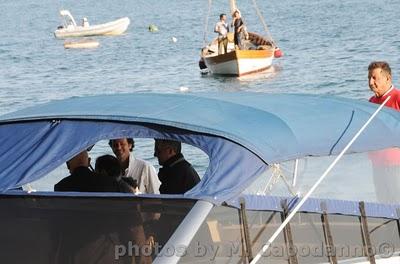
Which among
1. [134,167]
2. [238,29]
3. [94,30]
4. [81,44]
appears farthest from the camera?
[94,30]

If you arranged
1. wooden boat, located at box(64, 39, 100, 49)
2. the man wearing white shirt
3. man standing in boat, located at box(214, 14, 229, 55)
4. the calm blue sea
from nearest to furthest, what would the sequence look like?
the man wearing white shirt → the calm blue sea → man standing in boat, located at box(214, 14, 229, 55) → wooden boat, located at box(64, 39, 100, 49)

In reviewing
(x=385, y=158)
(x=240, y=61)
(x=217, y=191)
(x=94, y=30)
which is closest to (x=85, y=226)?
(x=217, y=191)

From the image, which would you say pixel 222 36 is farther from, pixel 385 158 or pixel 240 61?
pixel 385 158

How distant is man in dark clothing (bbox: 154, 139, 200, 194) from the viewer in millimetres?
5836

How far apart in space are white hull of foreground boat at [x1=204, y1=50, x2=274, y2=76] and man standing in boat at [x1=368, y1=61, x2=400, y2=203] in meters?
24.8

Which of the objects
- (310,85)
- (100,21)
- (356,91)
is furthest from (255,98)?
(100,21)

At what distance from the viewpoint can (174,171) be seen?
19.3 feet

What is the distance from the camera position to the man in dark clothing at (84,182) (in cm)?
568

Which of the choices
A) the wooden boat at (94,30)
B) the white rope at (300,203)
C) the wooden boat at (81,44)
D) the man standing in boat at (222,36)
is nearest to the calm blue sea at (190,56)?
the wooden boat at (81,44)

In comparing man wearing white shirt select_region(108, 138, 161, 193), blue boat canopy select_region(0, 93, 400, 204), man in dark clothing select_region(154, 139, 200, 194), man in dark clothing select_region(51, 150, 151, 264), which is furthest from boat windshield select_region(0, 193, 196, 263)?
man wearing white shirt select_region(108, 138, 161, 193)

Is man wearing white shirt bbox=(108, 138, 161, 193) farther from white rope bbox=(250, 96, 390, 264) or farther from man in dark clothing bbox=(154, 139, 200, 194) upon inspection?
white rope bbox=(250, 96, 390, 264)

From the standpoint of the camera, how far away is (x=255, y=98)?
6223 millimetres

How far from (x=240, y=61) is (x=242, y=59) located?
160 millimetres

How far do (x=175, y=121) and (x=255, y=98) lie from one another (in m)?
1.02
